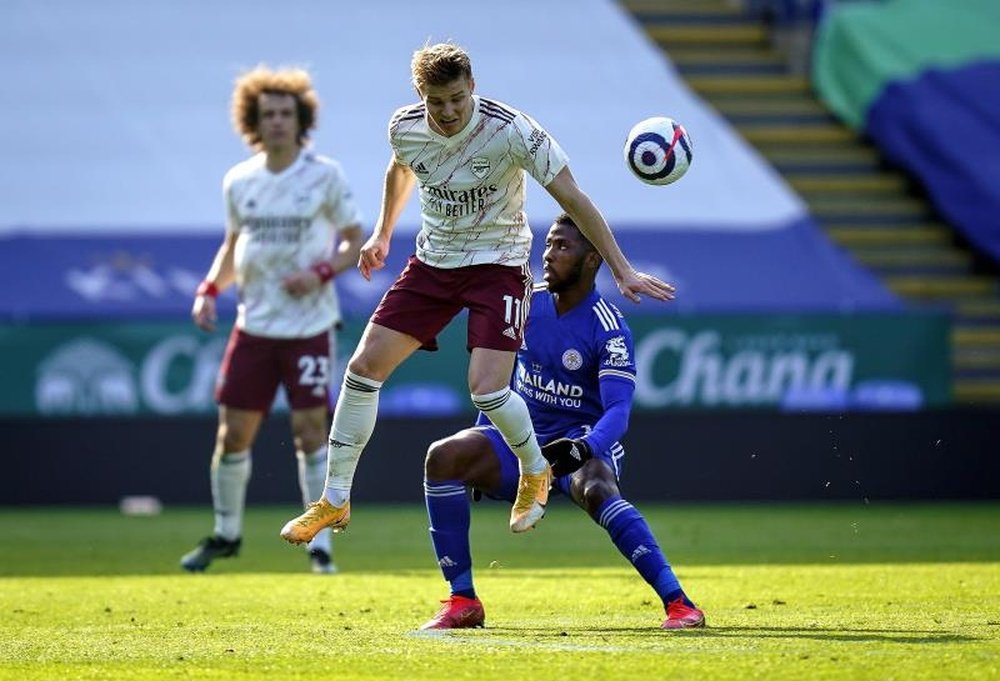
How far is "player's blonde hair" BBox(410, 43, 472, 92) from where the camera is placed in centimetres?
631

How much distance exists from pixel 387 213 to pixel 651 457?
7737 mm

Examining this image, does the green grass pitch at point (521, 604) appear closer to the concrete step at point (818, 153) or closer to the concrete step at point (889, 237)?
the concrete step at point (889, 237)

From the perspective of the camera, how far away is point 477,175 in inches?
260

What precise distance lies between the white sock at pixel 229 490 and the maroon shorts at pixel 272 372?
286 mm

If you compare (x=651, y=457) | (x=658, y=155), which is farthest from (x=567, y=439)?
(x=651, y=457)

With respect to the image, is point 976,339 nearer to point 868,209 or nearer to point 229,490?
point 868,209

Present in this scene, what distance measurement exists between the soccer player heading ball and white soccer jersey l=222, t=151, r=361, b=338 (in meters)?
3.35

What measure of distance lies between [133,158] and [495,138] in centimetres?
1238

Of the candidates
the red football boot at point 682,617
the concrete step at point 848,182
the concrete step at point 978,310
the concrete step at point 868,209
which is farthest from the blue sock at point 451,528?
the concrete step at point 848,182

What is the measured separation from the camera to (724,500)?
14734 millimetres

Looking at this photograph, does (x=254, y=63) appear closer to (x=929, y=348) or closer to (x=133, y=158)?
(x=133, y=158)

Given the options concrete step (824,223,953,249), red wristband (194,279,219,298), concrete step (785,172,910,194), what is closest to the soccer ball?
red wristband (194,279,219,298)

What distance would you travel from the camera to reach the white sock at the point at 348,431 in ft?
22.1

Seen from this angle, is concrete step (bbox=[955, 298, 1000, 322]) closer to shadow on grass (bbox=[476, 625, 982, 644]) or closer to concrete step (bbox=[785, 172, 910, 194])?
concrete step (bbox=[785, 172, 910, 194])
